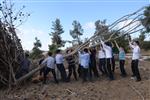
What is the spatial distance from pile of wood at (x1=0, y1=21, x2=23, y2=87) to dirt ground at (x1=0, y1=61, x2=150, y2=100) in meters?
0.63

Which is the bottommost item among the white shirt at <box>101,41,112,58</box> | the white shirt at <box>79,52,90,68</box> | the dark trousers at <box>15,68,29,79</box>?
the dark trousers at <box>15,68,29,79</box>

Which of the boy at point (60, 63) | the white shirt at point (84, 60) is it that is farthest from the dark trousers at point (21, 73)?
the white shirt at point (84, 60)

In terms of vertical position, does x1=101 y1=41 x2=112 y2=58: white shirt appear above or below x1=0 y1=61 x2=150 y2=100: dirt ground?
above

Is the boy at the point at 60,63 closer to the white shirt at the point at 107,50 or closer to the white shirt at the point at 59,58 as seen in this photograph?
the white shirt at the point at 59,58

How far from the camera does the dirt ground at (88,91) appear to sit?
12195 millimetres

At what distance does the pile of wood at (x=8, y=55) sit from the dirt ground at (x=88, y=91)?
63cm

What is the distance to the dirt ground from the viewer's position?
12195 millimetres

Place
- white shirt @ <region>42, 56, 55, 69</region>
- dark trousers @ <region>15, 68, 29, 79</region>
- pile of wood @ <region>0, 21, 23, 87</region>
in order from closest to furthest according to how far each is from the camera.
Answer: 1. white shirt @ <region>42, 56, 55, 69</region>
2. pile of wood @ <region>0, 21, 23, 87</region>
3. dark trousers @ <region>15, 68, 29, 79</region>

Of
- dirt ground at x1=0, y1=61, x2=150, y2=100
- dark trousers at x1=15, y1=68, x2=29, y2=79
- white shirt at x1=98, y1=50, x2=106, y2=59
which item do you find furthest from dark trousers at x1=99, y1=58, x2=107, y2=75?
dark trousers at x1=15, y1=68, x2=29, y2=79

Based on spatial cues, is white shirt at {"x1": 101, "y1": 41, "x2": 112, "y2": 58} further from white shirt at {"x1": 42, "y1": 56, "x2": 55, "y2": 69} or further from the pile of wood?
the pile of wood

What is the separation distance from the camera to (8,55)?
14.6m

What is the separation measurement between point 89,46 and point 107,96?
3887 millimetres

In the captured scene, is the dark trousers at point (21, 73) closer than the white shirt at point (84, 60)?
No

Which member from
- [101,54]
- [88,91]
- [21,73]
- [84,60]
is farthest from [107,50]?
[21,73]
